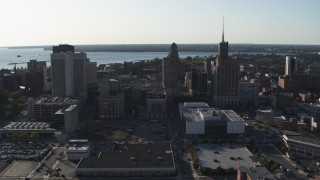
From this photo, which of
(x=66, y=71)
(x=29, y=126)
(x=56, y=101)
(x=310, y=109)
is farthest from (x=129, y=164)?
(x=310, y=109)

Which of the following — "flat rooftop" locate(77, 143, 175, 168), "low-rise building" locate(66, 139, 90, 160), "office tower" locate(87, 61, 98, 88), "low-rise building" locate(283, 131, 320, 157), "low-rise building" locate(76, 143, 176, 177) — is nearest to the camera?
"low-rise building" locate(76, 143, 176, 177)

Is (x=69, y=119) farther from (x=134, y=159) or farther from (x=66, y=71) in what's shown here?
(x=66, y=71)

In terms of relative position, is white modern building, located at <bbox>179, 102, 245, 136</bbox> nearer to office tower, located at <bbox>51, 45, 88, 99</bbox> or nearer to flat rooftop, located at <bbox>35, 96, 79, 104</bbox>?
flat rooftop, located at <bbox>35, 96, 79, 104</bbox>

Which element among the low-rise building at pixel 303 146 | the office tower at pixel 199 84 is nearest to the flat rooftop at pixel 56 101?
the office tower at pixel 199 84

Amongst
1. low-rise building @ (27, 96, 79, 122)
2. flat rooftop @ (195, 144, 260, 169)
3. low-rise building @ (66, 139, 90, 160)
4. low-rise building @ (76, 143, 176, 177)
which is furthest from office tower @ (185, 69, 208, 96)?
low-rise building @ (66, 139, 90, 160)

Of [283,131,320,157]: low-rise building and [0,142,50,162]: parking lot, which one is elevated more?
[283,131,320,157]: low-rise building

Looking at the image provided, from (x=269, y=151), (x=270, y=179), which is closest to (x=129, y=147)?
(x=269, y=151)
